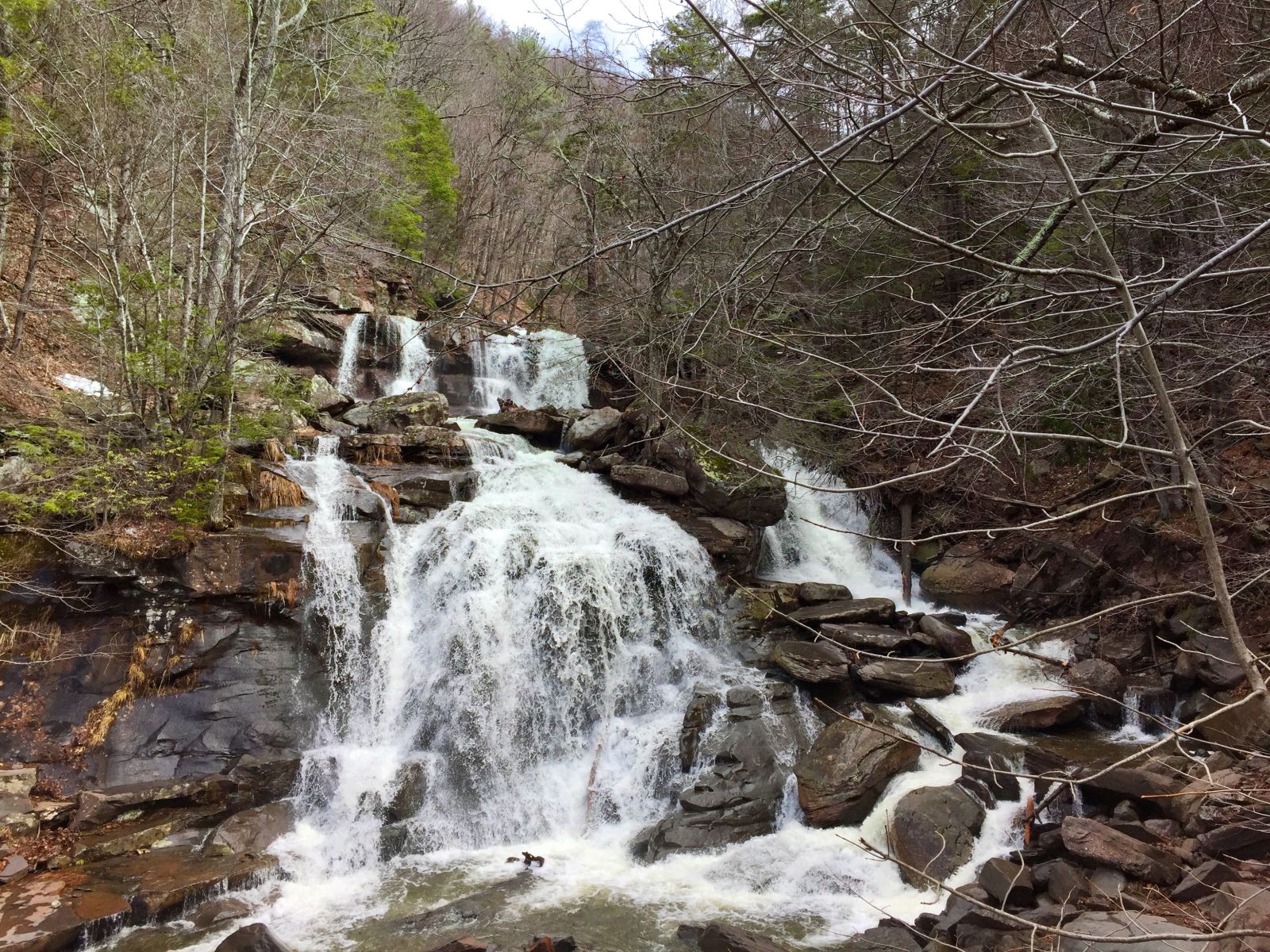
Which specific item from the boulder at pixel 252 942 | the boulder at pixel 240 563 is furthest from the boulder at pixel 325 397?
the boulder at pixel 252 942

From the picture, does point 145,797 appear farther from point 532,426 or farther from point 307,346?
point 307,346

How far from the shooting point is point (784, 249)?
9.18 ft

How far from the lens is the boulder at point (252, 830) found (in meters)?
6.53

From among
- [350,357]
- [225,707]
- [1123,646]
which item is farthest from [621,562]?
[350,357]

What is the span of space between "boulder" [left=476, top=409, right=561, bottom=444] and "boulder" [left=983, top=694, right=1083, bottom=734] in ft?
29.5

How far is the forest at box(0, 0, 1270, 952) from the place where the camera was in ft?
15.6

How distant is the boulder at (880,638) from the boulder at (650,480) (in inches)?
135

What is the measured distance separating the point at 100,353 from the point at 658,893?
8.51 m

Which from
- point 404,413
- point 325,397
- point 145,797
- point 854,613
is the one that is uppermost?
point 325,397

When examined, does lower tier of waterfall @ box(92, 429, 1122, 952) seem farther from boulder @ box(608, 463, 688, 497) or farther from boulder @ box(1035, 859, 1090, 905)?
boulder @ box(1035, 859, 1090, 905)

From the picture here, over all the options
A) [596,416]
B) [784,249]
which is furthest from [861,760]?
[596,416]

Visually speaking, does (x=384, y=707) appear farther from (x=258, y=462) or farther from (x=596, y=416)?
(x=596, y=416)

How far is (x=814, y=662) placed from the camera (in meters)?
8.84

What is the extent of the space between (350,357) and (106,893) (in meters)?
11.9
